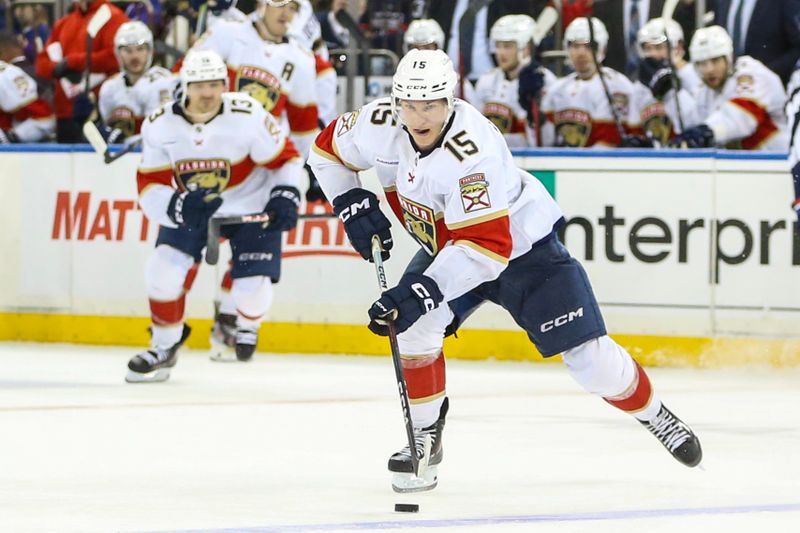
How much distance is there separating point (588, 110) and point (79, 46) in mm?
3007

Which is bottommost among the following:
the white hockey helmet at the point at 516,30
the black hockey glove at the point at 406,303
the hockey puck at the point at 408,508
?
the hockey puck at the point at 408,508

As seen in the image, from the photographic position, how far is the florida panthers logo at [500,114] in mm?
9297

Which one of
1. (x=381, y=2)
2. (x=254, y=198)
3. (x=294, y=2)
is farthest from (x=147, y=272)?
(x=381, y=2)

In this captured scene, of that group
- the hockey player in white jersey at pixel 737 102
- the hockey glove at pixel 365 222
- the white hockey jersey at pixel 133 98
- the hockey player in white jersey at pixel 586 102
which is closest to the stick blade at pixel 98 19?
the white hockey jersey at pixel 133 98

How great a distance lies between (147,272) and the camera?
786 centimetres

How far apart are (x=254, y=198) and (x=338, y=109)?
1715 mm

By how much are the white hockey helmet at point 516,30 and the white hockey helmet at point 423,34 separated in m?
0.31

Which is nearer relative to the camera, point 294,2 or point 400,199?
point 400,199

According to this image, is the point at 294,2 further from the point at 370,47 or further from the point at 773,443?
the point at 773,443

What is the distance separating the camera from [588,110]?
9211mm

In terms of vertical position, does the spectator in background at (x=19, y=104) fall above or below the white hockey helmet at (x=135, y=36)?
below

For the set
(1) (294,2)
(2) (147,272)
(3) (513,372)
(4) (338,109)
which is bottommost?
(3) (513,372)

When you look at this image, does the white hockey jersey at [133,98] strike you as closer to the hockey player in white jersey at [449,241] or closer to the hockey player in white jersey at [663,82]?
the hockey player in white jersey at [663,82]

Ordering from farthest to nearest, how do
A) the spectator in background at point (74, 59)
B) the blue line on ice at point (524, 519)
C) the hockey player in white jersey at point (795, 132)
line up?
the spectator in background at point (74, 59), the hockey player in white jersey at point (795, 132), the blue line on ice at point (524, 519)
